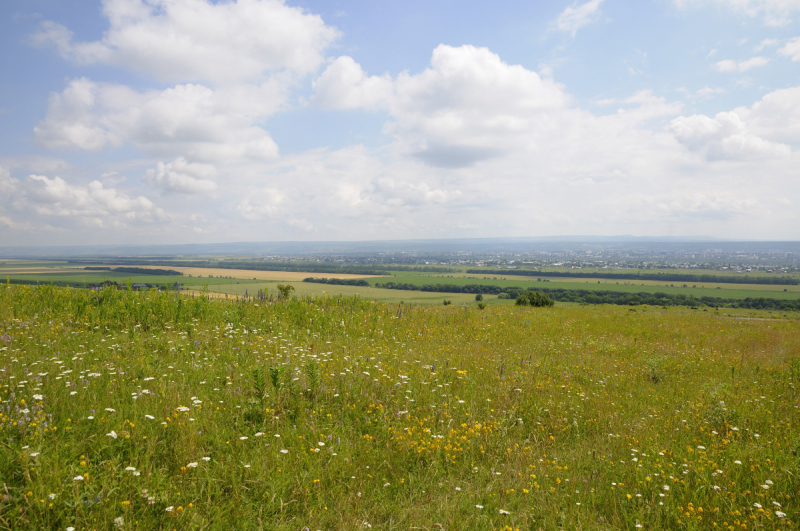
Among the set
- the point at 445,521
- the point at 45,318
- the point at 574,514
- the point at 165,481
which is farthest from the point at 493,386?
the point at 45,318

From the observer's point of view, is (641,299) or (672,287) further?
(672,287)

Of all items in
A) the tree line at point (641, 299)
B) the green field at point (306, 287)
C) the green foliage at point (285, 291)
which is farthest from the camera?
the tree line at point (641, 299)

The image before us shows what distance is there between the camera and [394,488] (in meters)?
4.31

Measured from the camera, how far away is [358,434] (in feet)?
17.1

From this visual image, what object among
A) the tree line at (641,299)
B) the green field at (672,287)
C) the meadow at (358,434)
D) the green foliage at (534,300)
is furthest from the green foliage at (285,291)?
the green field at (672,287)

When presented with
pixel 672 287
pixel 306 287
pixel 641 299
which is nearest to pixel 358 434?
pixel 306 287

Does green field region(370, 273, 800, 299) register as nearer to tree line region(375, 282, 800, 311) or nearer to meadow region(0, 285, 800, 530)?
tree line region(375, 282, 800, 311)

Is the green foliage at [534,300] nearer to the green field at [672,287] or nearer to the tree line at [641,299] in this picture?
the tree line at [641,299]

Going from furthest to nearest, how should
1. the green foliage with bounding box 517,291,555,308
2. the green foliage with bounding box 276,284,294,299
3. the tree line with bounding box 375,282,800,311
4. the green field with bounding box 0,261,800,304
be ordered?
1. the tree line with bounding box 375,282,800,311
2. the green foliage with bounding box 517,291,555,308
3. the green field with bounding box 0,261,800,304
4. the green foliage with bounding box 276,284,294,299

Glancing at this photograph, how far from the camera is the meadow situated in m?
3.67

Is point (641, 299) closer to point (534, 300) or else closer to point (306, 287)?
point (534, 300)

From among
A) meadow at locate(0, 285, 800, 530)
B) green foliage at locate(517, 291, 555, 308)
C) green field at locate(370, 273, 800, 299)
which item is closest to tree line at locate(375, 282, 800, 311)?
green field at locate(370, 273, 800, 299)

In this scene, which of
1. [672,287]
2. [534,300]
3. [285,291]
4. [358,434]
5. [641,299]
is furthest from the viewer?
[672,287]

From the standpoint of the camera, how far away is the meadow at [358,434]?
3666 millimetres
